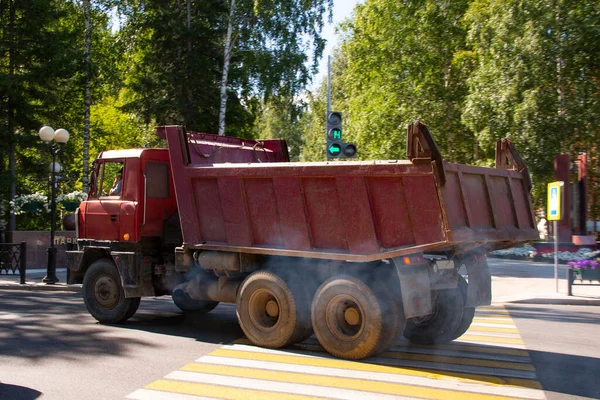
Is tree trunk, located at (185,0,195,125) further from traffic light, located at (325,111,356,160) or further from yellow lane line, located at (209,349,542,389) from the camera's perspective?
yellow lane line, located at (209,349,542,389)

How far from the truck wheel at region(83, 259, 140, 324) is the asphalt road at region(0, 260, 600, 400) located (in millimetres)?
223

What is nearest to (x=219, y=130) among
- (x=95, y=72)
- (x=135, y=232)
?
(x=95, y=72)

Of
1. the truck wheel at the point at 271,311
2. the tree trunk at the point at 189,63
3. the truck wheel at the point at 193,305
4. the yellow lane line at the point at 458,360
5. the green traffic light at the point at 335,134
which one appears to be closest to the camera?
the yellow lane line at the point at 458,360

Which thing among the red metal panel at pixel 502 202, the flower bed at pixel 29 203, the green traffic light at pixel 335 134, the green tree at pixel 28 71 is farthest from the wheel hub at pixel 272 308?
the green tree at pixel 28 71

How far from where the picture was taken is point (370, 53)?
114 ft

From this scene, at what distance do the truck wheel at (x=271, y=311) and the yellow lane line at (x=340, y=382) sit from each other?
3.42ft

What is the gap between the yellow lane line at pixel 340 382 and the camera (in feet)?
20.6

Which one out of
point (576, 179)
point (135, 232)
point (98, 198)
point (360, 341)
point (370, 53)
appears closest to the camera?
point (360, 341)

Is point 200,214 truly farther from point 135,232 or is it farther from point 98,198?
point 98,198

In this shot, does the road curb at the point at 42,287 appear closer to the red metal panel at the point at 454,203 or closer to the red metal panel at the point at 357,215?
the red metal panel at the point at 357,215

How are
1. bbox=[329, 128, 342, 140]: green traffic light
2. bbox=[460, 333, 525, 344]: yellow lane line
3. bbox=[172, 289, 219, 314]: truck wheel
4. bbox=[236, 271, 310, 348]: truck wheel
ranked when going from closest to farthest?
1. bbox=[236, 271, 310, 348]: truck wheel
2. bbox=[460, 333, 525, 344]: yellow lane line
3. bbox=[172, 289, 219, 314]: truck wheel
4. bbox=[329, 128, 342, 140]: green traffic light

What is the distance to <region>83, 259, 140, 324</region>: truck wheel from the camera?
10.3 metres

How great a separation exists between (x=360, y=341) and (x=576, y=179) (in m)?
25.2

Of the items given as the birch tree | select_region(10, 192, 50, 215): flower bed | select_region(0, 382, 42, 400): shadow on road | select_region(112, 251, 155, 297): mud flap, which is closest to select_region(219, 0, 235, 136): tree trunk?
the birch tree
